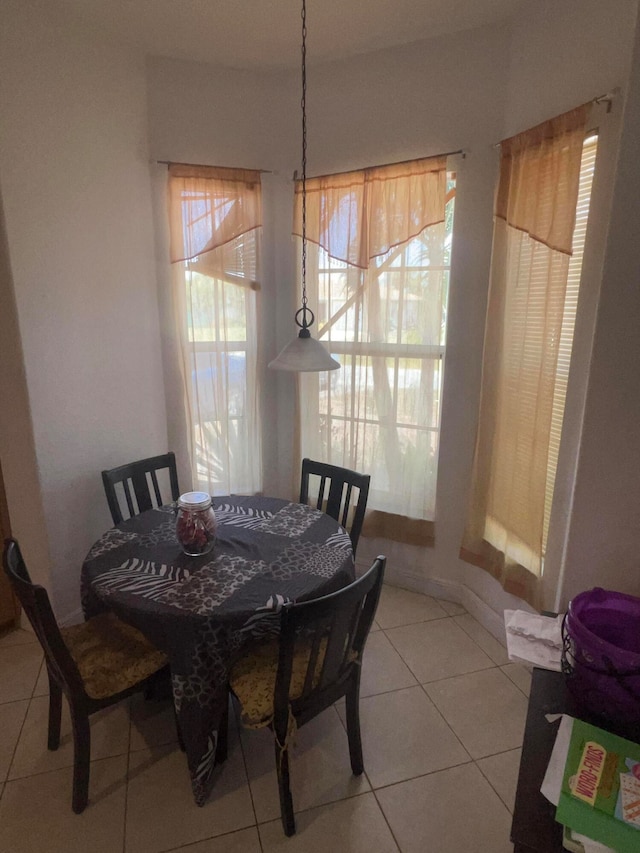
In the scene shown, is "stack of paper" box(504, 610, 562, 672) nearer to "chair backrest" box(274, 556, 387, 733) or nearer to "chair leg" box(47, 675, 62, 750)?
"chair backrest" box(274, 556, 387, 733)

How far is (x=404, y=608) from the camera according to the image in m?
2.70

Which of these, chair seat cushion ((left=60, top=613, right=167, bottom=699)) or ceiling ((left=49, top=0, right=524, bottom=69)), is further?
ceiling ((left=49, top=0, right=524, bottom=69))

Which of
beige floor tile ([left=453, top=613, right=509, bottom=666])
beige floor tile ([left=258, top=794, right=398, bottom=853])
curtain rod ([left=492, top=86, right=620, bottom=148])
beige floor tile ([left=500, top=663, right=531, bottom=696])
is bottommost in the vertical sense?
beige floor tile ([left=258, top=794, right=398, bottom=853])

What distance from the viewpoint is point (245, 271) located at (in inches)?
109

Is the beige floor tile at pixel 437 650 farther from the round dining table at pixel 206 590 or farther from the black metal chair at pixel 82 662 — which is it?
the black metal chair at pixel 82 662

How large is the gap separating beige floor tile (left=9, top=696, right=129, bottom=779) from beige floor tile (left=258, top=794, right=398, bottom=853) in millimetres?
655

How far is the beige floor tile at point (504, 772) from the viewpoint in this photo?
1667mm

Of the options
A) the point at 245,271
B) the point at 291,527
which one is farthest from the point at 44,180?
the point at 291,527

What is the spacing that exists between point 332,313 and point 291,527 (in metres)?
1.24

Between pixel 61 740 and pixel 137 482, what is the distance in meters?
1.08

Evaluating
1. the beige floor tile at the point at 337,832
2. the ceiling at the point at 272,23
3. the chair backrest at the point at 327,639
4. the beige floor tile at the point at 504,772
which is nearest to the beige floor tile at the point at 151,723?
the beige floor tile at the point at 337,832

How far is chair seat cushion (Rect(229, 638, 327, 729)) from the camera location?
1493 millimetres

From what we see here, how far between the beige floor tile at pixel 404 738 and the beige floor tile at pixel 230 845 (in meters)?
0.44

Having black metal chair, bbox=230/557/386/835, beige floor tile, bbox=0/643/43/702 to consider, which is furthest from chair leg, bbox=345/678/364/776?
beige floor tile, bbox=0/643/43/702
